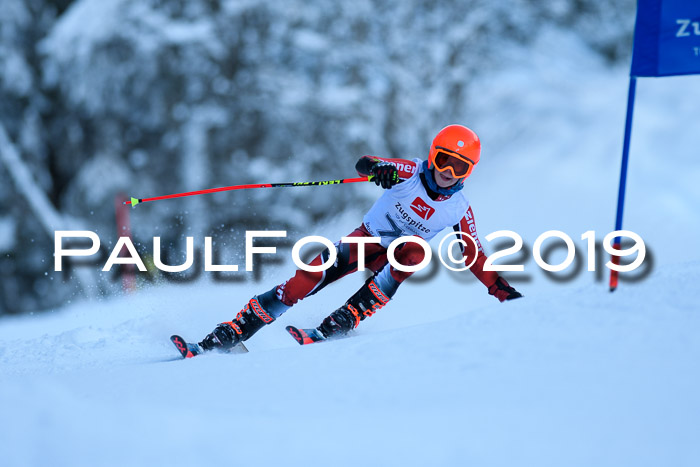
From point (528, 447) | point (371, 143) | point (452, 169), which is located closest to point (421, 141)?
point (371, 143)

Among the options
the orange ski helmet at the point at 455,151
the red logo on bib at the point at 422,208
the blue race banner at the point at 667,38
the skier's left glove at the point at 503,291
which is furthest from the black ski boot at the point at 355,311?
the blue race banner at the point at 667,38

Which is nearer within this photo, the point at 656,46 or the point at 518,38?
the point at 656,46

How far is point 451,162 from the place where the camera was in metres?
3.96

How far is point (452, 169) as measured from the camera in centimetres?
396

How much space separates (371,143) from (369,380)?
9.35 metres

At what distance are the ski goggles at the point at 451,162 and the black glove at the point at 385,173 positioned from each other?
248 millimetres

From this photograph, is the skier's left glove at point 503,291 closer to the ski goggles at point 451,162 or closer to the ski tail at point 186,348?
the ski goggles at point 451,162

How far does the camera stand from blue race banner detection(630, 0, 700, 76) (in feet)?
10.9

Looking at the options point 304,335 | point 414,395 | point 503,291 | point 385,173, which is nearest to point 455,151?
point 385,173

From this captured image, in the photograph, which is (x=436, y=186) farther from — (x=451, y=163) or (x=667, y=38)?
(x=667, y=38)

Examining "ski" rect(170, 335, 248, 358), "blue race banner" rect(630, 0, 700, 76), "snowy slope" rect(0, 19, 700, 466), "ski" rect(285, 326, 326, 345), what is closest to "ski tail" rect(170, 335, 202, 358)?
"ski" rect(170, 335, 248, 358)

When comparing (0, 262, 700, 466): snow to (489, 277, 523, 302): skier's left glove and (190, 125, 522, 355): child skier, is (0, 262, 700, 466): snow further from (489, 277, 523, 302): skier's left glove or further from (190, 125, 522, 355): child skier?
(190, 125, 522, 355): child skier

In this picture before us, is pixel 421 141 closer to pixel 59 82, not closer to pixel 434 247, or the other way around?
pixel 434 247

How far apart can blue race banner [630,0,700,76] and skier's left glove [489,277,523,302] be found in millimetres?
1363
